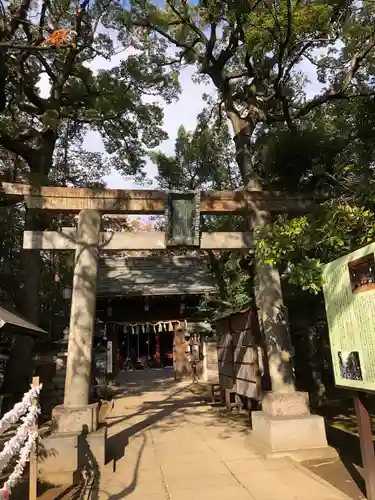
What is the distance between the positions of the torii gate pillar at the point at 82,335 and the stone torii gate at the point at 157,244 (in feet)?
0.06

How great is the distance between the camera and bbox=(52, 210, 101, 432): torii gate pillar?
6730mm

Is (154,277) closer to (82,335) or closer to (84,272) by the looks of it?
(84,272)

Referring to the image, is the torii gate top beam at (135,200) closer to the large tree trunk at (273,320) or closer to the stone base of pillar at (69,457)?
the large tree trunk at (273,320)

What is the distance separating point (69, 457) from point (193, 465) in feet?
6.60

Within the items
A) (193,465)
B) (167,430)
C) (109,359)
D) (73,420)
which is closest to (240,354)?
(167,430)

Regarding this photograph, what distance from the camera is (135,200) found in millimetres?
8000

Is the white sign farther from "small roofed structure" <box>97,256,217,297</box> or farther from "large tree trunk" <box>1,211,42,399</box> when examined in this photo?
"large tree trunk" <box>1,211,42,399</box>

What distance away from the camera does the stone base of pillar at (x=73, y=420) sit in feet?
21.8

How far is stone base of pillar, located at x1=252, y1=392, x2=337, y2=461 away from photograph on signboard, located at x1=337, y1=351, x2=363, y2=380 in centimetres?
247

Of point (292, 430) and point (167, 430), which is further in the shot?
point (167, 430)

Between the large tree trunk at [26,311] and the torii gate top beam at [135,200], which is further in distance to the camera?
the large tree trunk at [26,311]

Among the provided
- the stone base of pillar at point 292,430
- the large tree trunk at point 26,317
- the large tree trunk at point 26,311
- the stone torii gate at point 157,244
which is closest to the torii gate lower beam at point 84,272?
the stone torii gate at point 157,244

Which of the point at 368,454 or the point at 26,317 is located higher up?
the point at 26,317

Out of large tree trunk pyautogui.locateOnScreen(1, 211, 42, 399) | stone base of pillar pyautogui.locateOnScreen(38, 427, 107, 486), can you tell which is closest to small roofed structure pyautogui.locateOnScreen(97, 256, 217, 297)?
large tree trunk pyautogui.locateOnScreen(1, 211, 42, 399)
